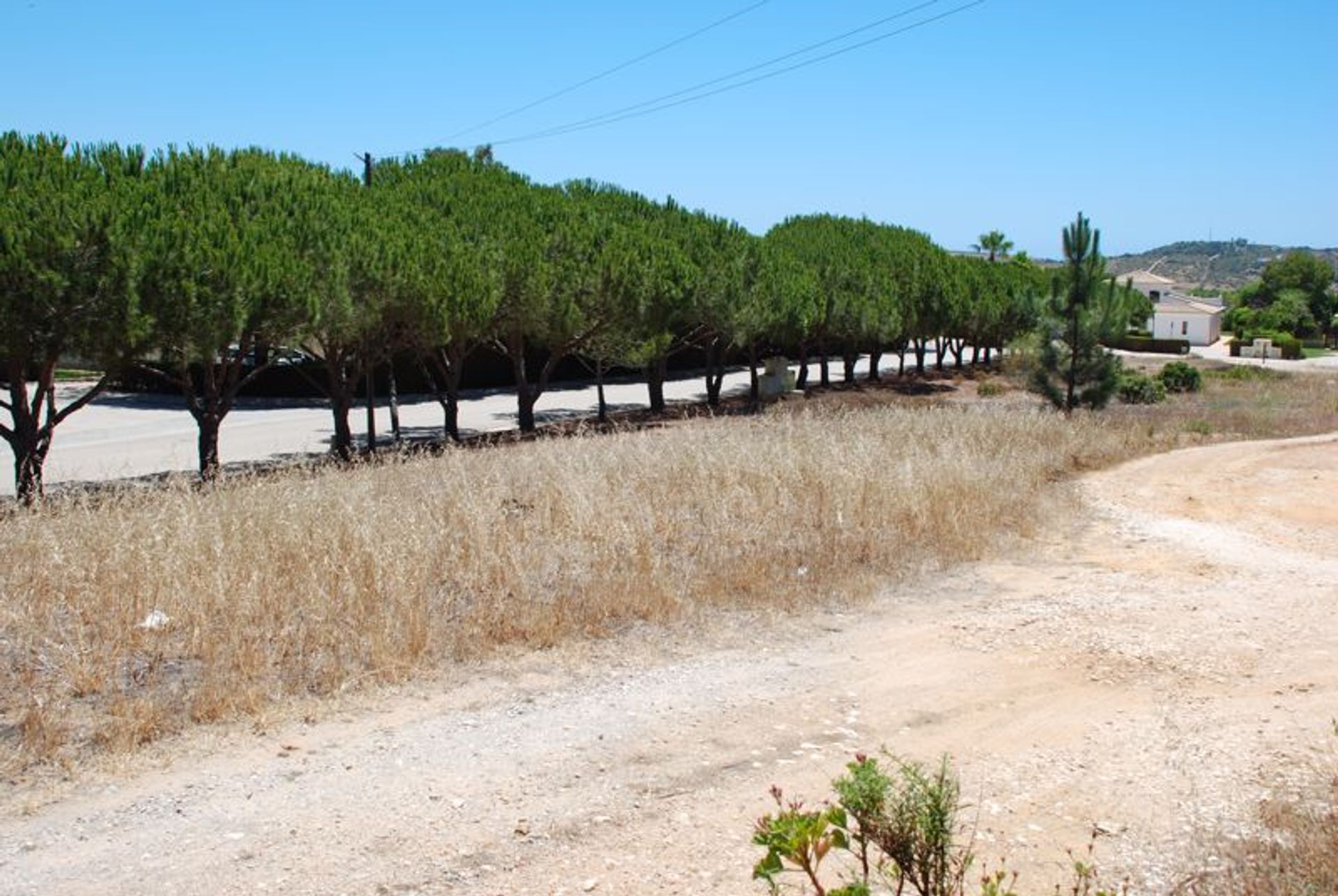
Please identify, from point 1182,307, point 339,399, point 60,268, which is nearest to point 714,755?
point 60,268

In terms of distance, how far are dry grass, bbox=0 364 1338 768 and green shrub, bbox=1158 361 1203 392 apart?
95.9 feet

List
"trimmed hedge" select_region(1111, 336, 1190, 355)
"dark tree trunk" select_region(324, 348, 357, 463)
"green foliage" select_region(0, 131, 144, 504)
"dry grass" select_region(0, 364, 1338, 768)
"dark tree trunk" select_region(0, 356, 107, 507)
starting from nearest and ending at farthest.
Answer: "dry grass" select_region(0, 364, 1338, 768)
"green foliage" select_region(0, 131, 144, 504)
"dark tree trunk" select_region(0, 356, 107, 507)
"dark tree trunk" select_region(324, 348, 357, 463)
"trimmed hedge" select_region(1111, 336, 1190, 355)

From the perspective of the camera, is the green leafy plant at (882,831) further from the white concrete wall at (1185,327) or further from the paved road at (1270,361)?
the white concrete wall at (1185,327)

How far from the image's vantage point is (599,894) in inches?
184

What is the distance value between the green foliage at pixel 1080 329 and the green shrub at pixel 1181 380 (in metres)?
15.8

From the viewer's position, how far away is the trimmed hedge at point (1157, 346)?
78.2 metres

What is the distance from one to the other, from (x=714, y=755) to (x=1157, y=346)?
3191 inches

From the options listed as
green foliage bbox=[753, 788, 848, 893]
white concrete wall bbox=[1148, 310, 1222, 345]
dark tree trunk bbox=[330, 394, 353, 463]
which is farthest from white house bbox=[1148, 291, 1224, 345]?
green foliage bbox=[753, 788, 848, 893]

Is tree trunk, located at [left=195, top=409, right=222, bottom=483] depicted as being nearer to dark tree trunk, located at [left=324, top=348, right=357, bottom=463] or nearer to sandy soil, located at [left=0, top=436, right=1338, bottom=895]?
dark tree trunk, located at [left=324, top=348, right=357, bottom=463]

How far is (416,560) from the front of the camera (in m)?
8.53

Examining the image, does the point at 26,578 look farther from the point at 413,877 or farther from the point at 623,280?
the point at 623,280

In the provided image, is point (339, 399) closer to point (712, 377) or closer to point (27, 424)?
point (27, 424)

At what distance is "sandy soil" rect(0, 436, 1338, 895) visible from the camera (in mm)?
4902

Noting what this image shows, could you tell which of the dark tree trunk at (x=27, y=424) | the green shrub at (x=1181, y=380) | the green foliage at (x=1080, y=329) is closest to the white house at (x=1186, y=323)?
the green shrub at (x=1181, y=380)
